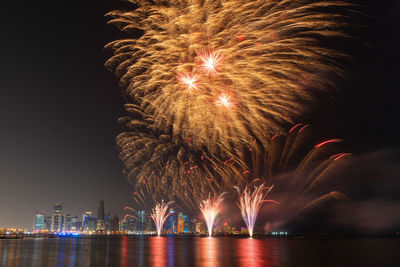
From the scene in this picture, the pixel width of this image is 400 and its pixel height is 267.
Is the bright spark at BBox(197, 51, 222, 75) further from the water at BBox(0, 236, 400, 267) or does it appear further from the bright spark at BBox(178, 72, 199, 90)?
the water at BBox(0, 236, 400, 267)

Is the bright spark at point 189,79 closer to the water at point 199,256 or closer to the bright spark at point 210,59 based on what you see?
the bright spark at point 210,59

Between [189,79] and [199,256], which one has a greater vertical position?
[189,79]

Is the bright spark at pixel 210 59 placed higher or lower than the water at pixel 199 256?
higher

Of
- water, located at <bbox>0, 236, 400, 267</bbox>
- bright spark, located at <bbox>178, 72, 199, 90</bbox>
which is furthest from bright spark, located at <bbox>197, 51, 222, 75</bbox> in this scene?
water, located at <bbox>0, 236, 400, 267</bbox>

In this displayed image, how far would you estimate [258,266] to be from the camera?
17641 millimetres

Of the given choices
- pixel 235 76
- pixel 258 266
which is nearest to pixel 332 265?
pixel 258 266

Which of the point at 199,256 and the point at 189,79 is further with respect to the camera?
the point at 189,79

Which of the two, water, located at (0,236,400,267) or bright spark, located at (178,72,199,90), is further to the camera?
bright spark, located at (178,72,199,90)

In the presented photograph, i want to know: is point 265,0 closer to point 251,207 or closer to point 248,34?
point 248,34

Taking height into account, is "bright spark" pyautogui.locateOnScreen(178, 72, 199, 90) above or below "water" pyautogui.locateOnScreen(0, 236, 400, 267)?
above

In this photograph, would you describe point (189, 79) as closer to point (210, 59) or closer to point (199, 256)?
point (210, 59)

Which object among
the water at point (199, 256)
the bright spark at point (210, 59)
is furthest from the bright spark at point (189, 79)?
the water at point (199, 256)

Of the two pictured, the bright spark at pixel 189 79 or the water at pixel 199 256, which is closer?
the water at pixel 199 256

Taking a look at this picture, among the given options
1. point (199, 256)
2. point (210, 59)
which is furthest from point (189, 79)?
point (199, 256)
